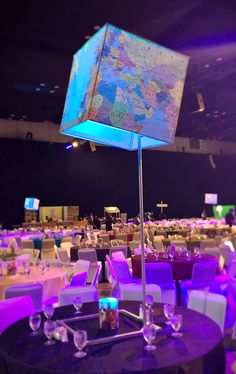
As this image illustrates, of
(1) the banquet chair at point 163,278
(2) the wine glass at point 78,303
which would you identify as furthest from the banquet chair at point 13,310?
(1) the banquet chair at point 163,278

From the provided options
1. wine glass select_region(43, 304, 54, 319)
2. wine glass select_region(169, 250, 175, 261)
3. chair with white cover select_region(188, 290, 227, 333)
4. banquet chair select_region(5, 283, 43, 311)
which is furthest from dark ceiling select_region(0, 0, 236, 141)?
wine glass select_region(43, 304, 54, 319)

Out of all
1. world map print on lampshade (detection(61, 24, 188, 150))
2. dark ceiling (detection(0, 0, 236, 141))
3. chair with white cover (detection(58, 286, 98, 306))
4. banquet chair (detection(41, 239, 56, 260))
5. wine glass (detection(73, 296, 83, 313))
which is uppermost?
dark ceiling (detection(0, 0, 236, 141))

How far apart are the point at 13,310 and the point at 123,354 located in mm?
1466

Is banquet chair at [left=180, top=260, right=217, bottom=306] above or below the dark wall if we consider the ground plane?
below

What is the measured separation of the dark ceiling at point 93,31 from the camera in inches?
255

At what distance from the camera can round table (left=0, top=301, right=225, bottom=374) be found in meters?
1.90

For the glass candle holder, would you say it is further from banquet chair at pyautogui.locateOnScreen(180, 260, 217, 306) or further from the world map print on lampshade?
banquet chair at pyautogui.locateOnScreen(180, 260, 217, 306)

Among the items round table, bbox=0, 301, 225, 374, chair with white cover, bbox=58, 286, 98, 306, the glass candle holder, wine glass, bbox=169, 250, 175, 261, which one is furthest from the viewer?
wine glass, bbox=169, 250, 175, 261

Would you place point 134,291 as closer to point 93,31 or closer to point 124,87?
point 124,87

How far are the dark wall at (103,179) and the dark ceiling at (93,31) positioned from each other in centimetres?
551

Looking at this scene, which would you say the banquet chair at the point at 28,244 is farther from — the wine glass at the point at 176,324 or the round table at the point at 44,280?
the wine glass at the point at 176,324

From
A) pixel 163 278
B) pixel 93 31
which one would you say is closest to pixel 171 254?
pixel 163 278

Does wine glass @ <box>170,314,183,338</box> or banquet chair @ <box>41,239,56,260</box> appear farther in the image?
banquet chair @ <box>41,239,56,260</box>

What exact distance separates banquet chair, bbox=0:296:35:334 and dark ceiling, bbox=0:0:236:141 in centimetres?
500
